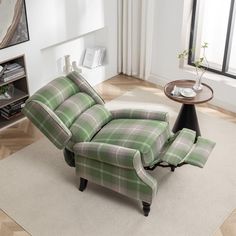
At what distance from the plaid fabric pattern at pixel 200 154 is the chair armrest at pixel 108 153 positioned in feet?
1.73

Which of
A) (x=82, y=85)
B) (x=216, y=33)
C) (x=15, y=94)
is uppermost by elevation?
(x=216, y=33)

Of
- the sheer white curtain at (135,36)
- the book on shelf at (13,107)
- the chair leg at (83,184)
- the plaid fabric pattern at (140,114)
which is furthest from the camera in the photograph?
the sheer white curtain at (135,36)

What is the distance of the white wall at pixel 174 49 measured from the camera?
195 inches

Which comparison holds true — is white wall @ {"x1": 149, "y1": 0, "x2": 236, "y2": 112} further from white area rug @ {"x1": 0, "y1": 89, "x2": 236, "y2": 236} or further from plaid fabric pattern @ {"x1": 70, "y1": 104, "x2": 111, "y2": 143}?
plaid fabric pattern @ {"x1": 70, "y1": 104, "x2": 111, "y2": 143}

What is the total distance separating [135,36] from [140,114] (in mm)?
1939

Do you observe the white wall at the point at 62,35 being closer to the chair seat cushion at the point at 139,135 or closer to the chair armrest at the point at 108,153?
the chair seat cushion at the point at 139,135

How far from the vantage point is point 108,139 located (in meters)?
3.53

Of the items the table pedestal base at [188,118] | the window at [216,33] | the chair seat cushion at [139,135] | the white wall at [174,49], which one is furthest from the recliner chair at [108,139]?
the window at [216,33]

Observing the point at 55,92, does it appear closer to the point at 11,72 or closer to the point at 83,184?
the point at 83,184

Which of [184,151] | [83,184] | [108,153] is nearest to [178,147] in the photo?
[184,151]

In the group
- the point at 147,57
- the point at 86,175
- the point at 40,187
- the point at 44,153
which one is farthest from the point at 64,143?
the point at 147,57

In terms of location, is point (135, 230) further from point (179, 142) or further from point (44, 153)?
point (44, 153)

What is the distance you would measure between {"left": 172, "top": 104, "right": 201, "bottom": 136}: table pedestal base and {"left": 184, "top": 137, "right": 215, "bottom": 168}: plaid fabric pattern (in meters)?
0.57

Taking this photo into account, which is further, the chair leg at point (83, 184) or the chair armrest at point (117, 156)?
the chair leg at point (83, 184)
